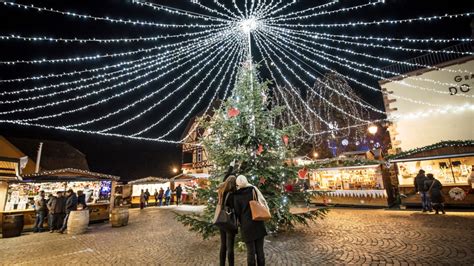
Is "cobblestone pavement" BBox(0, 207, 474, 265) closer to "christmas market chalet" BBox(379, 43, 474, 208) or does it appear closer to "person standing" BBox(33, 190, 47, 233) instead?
"person standing" BBox(33, 190, 47, 233)

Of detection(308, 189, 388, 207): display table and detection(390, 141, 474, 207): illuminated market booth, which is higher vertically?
detection(390, 141, 474, 207): illuminated market booth

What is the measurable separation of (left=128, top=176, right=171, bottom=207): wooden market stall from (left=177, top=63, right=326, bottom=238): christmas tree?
1699 centimetres

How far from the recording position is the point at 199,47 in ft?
27.7

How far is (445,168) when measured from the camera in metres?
11.2

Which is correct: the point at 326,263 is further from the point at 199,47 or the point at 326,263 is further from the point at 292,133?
the point at 199,47

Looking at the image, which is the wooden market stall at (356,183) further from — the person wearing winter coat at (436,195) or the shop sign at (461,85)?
the shop sign at (461,85)

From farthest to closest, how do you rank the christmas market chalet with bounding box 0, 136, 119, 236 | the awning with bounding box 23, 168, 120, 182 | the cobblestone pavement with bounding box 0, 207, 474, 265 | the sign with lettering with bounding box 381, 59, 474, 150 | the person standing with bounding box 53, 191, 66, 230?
the sign with lettering with bounding box 381, 59, 474, 150
the awning with bounding box 23, 168, 120, 182
the christmas market chalet with bounding box 0, 136, 119, 236
the person standing with bounding box 53, 191, 66, 230
the cobblestone pavement with bounding box 0, 207, 474, 265

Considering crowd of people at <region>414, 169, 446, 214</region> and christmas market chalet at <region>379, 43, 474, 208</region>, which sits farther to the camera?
christmas market chalet at <region>379, 43, 474, 208</region>

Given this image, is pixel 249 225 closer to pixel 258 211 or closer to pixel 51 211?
pixel 258 211

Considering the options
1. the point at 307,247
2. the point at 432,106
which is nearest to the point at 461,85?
the point at 432,106

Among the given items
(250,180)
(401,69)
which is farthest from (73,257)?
(401,69)

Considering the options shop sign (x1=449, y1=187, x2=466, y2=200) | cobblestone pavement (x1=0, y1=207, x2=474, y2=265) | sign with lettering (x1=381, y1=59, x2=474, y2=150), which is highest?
sign with lettering (x1=381, y1=59, x2=474, y2=150)

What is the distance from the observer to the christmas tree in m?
6.45

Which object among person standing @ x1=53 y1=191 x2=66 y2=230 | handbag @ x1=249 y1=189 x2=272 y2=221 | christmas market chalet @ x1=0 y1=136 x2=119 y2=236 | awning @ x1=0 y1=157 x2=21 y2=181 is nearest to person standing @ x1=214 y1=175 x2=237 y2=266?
handbag @ x1=249 y1=189 x2=272 y2=221
